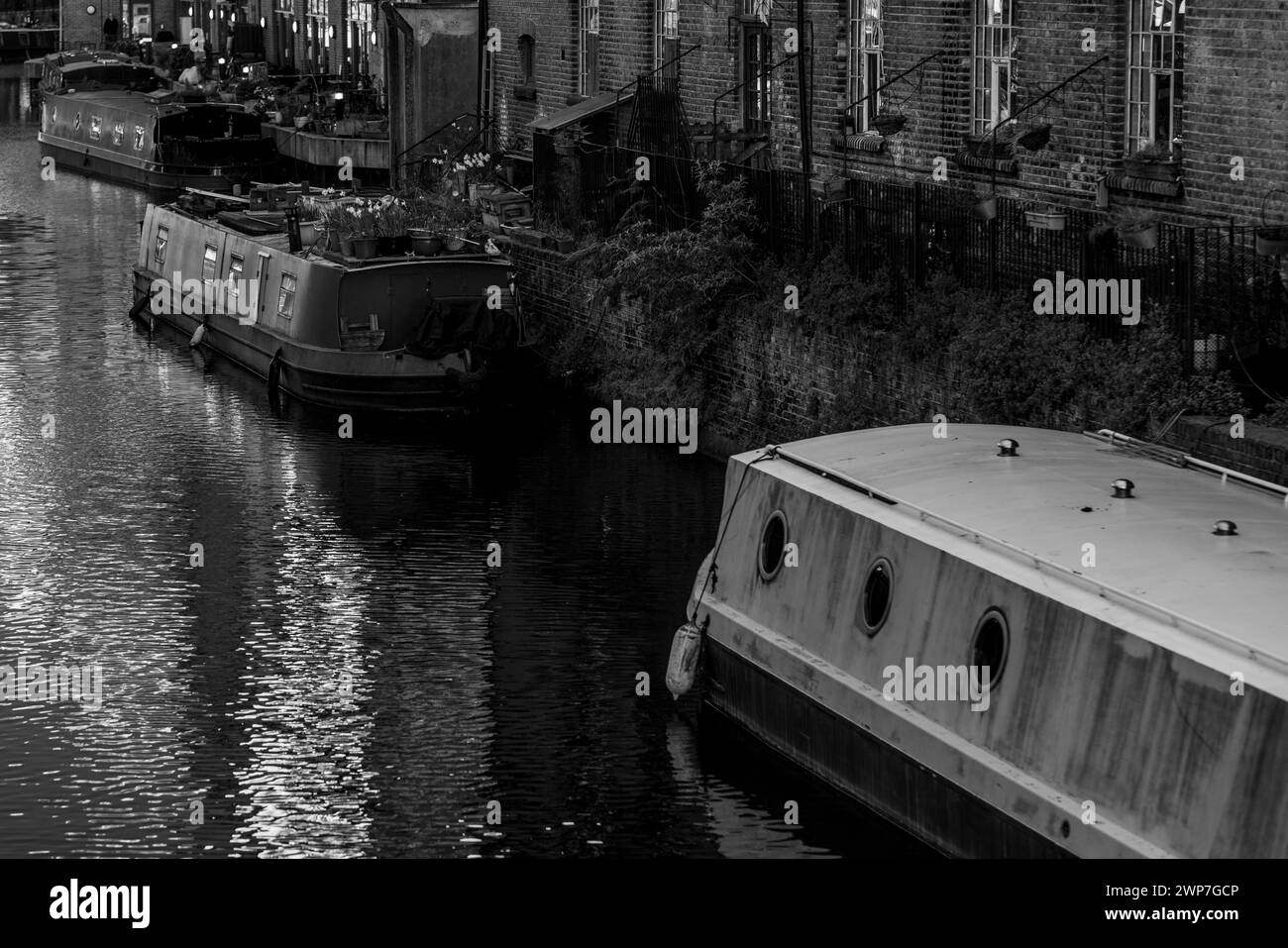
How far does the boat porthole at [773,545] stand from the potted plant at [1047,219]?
214 inches

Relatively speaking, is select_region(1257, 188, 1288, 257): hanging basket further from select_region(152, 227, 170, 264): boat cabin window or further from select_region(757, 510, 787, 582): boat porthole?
select_region(152, 227, 170, 264): boat cabin window

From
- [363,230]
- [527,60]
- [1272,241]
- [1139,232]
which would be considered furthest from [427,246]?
[1272,241]

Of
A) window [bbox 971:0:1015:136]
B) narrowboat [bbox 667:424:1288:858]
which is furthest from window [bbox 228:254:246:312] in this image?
narrowboat [bbox 667:424:1288:858]

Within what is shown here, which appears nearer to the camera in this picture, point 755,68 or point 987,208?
point 987,208

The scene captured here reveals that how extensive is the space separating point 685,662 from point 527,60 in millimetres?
23330

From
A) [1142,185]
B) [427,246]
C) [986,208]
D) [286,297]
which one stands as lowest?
[286,297]

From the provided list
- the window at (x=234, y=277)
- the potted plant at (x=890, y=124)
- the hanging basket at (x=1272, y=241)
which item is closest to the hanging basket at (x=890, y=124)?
the potted plant at (x=890, y=124)

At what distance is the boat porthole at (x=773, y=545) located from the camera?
13.2m

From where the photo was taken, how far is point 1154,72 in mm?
19047

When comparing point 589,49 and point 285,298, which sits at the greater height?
point 589,49

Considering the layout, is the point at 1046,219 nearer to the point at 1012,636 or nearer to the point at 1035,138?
the point at 1035,138

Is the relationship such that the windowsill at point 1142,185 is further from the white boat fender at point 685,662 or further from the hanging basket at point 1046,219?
the white boat fender at point 685,662

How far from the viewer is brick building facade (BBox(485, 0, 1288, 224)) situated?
17.9 m
